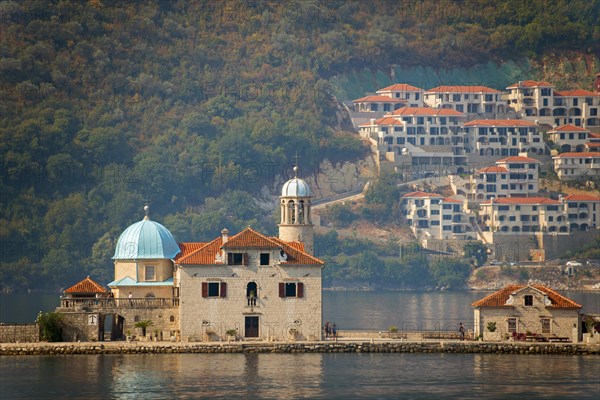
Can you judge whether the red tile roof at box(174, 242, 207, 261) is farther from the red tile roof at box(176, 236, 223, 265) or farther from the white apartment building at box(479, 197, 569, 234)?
the white apartment building at box(479, 197, 569, 234)

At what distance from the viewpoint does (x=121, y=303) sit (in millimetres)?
91125

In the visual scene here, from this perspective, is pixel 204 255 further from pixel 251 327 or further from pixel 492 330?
pixel 492 330

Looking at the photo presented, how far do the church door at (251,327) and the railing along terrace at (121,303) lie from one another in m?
3.34

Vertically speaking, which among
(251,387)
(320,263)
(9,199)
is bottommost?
(251,387)

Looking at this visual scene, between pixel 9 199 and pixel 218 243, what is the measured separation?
345 ft

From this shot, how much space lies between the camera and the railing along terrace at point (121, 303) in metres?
90.8

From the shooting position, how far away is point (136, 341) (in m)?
90.3

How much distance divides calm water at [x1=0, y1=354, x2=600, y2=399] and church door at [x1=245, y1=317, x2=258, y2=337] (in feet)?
7.96

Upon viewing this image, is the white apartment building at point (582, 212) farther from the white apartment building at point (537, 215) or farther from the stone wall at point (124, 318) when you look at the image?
the stone wall at point (124, 318)

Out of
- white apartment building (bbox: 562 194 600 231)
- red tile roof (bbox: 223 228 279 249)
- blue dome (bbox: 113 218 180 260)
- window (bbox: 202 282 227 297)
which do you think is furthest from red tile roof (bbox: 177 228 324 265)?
white apartment building (bbox: 562 194 600 231)

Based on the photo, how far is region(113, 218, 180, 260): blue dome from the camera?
310ft

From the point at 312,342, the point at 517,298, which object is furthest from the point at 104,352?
the point at 517,298

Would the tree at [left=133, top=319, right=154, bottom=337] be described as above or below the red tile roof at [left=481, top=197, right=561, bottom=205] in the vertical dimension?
below

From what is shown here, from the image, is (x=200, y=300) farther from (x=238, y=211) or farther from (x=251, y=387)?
(x=238, y=211)
